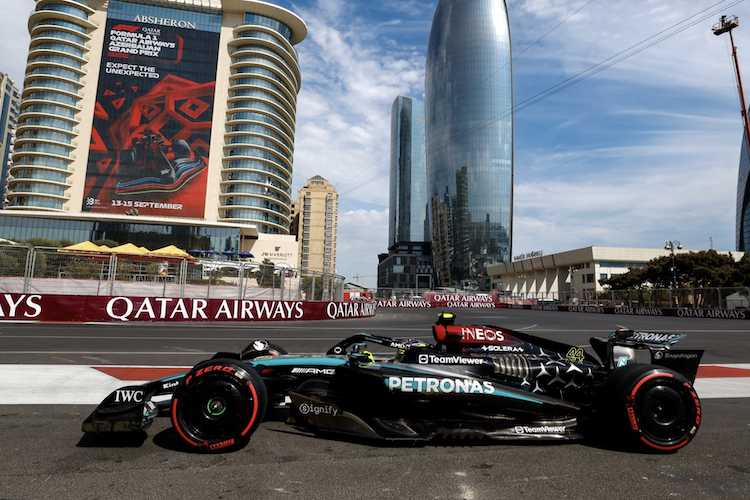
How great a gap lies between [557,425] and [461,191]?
126 metres

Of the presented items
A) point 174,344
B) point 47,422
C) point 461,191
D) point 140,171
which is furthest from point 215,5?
point 47,422

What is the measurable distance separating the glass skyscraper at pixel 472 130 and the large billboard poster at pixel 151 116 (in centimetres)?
7138

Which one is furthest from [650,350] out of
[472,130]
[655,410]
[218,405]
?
[472,130]

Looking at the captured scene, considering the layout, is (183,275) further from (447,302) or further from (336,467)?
(447,302)

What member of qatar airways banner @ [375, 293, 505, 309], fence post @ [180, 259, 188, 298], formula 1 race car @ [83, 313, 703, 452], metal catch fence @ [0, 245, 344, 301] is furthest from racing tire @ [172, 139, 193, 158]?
formula 1 race car @ [83, 313, 703, 452]

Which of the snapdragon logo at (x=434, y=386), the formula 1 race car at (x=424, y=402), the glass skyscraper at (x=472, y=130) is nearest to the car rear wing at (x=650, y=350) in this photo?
the formula 1 race car at (x=424, y=402)

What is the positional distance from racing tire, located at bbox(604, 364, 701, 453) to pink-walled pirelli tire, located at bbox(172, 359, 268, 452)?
8.98ft

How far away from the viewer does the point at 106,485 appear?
8.44ft

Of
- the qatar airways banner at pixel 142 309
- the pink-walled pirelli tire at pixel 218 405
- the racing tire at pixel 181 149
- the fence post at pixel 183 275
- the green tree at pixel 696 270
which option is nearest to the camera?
the pink-walled pirelli tire at pixel 218 405

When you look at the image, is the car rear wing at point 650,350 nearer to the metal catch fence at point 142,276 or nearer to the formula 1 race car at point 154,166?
the metal catch fence at point 142,276

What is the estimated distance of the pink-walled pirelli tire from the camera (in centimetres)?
315

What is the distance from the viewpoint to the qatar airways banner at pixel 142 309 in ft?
51.1

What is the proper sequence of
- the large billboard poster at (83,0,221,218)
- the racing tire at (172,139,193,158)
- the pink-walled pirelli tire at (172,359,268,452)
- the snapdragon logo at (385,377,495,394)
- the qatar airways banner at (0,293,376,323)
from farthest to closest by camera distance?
the racing tire at (172,139,193,158), the large billboard poster at (83,0,221,218), the qatar airways banner at (0,293,376,323), the snapdragon logo at (385,377,495,394), the pink-walled pirelli tire at (172,359,268,452)

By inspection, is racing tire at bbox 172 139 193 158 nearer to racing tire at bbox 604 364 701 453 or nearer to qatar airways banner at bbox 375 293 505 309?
qatar airways banner at bbox 375 293 505 309
